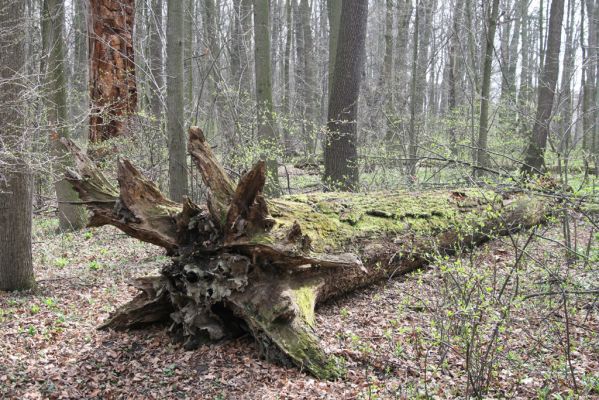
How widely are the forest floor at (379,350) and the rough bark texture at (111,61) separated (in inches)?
204

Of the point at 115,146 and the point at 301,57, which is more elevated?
the point at 301,57

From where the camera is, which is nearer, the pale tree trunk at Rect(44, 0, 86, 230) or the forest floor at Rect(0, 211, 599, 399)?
the forest floor at Rect(0, 211, 599, 399)

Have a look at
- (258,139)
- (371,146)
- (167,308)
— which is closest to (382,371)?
(167,308)

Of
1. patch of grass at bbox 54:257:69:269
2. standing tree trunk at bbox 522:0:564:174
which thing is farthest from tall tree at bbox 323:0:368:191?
patch of grass at bbox 54:257:69:269

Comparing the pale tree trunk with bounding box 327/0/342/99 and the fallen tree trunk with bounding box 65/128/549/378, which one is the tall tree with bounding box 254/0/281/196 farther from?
the fallen tree trunk with bounding box 65/128/549/378

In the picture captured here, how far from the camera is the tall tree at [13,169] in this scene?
5.60 meters

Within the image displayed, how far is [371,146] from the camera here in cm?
1220

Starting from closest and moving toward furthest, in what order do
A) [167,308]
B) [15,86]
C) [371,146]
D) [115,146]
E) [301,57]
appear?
[167,308]
[15,86]
[115,146]
[371,146]
[301,57]

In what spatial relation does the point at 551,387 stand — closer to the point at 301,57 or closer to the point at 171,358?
the point at 171,358

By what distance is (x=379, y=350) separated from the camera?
4.42 m

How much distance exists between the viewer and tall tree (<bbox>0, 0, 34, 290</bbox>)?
220 inches

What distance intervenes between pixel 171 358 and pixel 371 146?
8.74 metres

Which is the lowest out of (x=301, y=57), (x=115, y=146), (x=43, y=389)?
(x=43, y=389)

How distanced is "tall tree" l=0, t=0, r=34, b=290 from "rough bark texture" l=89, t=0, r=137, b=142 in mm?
4141
